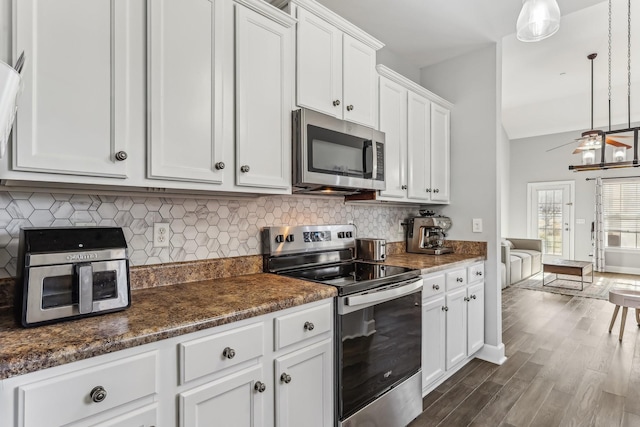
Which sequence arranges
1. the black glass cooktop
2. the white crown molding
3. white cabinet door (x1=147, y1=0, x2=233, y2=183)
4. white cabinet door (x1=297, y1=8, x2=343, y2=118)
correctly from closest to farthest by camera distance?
white cabinet door (x1=147, y1=0, x2=233, y2=183)
the black glass cooktop
white cabinet door (x1=297, y1=8, x2=343, y2=118)
the white crown molding

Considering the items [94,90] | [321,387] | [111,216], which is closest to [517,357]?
[321,387]

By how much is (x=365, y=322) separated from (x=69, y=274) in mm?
1261

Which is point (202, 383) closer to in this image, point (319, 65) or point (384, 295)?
point (384, 295)

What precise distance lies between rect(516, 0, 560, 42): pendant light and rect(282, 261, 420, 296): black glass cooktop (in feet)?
4.54

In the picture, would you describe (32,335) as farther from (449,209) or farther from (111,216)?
(449,209)

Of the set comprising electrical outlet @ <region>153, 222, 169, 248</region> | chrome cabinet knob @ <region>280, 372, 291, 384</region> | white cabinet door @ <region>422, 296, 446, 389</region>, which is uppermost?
electrical outlet @ <region>153, 222, 169, 248</region>

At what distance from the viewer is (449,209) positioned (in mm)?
3162

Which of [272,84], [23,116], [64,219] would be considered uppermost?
[272,84]

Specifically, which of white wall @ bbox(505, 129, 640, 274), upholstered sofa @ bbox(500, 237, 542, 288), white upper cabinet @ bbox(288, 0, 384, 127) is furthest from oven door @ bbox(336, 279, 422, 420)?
white wall @ bbox(505, 129, 640, 274)

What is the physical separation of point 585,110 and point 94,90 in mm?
7897

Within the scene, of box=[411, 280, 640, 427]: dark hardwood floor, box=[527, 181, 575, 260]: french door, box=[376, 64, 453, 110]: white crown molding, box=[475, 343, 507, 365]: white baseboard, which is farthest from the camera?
box=[527, 181, 575, 260]: french door

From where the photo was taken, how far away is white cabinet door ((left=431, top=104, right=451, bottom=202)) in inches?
116

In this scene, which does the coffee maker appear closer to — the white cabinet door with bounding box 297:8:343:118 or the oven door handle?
the oven door handle

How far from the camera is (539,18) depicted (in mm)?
1595
